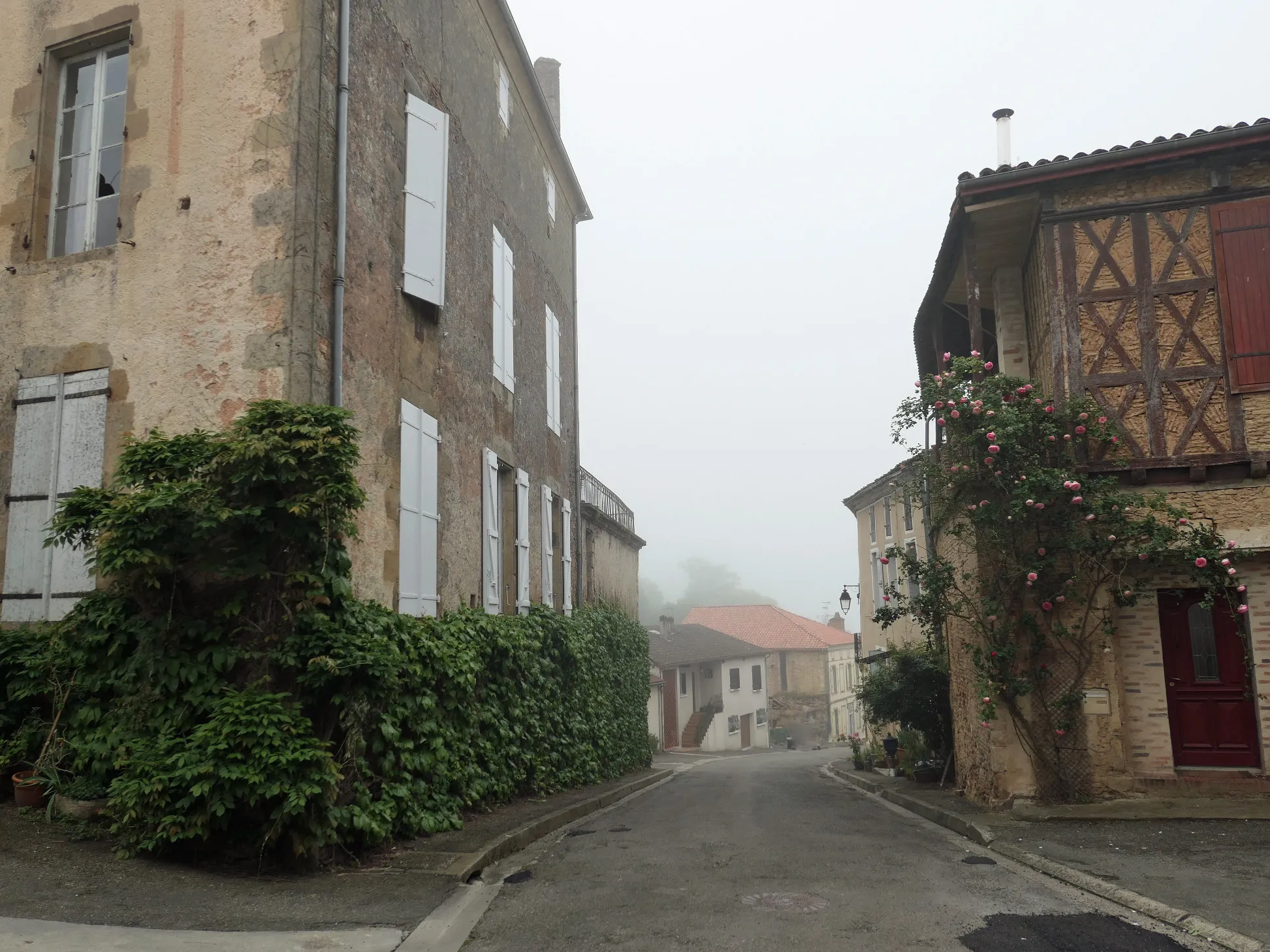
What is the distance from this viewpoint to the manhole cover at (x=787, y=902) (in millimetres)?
5887

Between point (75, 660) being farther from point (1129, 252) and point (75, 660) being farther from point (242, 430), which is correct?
point (1129, 252)

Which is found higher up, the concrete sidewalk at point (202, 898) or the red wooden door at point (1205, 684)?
the red wooden door at point (1205, 684)

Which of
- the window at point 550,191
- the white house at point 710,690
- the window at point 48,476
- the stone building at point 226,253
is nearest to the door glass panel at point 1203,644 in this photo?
the stone building at point 226,253

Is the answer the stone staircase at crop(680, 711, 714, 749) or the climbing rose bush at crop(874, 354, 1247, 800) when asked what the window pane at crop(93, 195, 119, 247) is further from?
the stone staircase at crop(680, 711, 714, 749)

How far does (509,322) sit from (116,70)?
18.5ft

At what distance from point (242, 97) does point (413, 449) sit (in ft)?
11.0

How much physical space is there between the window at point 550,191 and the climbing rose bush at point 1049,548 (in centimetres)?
886

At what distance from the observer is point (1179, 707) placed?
988cm

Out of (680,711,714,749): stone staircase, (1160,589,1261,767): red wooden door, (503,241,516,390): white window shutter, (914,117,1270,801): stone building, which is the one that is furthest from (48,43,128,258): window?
(680,711,714,749): stone staircase

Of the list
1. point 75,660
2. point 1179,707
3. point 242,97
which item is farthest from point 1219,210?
point 75,660

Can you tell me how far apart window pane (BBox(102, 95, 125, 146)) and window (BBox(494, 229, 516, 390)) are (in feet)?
16.2

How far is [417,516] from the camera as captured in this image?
31.1 ft

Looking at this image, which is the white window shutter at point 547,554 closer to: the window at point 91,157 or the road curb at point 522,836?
the road curb at point 522,836

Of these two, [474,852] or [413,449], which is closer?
[474,852]
